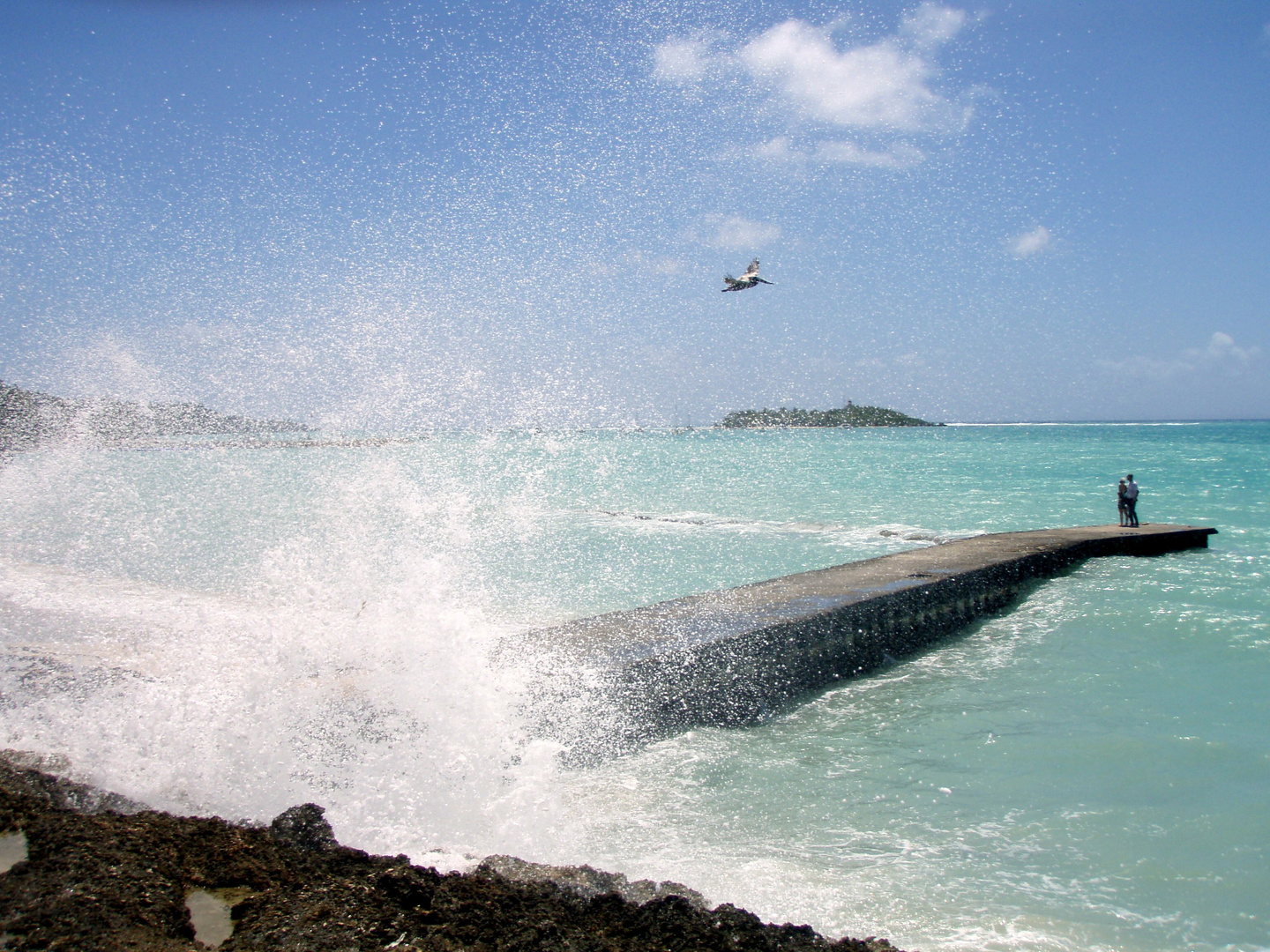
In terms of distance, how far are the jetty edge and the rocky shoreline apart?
2.05 m

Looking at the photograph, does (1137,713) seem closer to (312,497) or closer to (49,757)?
(49,757)

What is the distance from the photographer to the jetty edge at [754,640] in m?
5.88

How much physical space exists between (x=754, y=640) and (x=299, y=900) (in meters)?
4.49

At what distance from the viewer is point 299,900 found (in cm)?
303

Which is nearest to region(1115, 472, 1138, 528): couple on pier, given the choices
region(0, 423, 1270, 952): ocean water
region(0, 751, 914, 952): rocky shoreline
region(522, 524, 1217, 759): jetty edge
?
region(0, 423, 1270, 952): ocean water

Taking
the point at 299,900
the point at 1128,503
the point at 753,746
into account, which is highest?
the point at 1128,503

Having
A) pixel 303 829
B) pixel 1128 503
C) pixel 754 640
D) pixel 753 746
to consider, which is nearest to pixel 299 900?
pixel 303 829

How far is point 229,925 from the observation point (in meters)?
2.99

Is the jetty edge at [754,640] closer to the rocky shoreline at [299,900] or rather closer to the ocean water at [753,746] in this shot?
the ocean water at [753,746]

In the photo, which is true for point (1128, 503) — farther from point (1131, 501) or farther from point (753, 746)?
point (753, 746)

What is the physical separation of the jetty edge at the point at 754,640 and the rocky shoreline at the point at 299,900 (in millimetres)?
2049

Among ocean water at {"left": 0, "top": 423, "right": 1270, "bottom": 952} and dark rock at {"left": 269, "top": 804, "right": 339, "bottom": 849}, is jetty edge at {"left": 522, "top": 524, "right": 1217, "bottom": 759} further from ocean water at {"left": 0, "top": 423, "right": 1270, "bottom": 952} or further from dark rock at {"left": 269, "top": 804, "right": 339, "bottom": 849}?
dark rock at {"left": 269, "top": 804, "right": 339, "bottom": 849}

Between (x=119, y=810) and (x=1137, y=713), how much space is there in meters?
7.08

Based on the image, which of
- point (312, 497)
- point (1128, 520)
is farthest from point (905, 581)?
point (312, 497)
